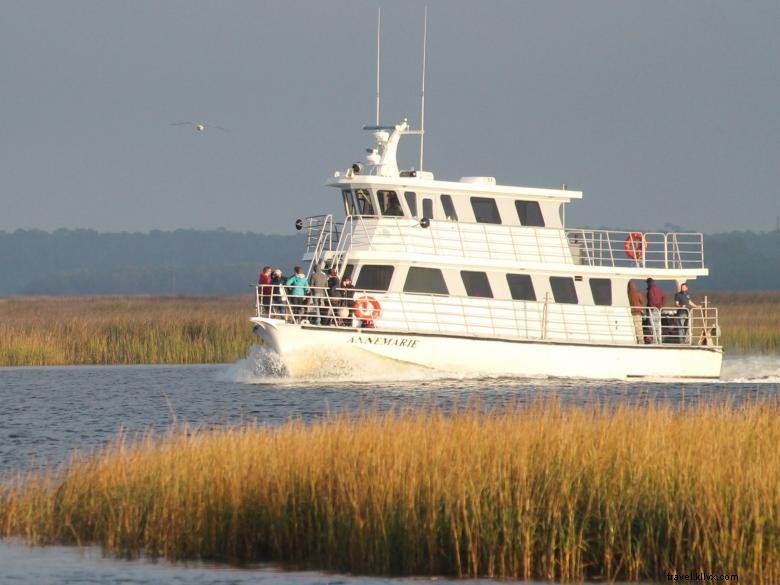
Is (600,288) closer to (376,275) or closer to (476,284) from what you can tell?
(476,284)

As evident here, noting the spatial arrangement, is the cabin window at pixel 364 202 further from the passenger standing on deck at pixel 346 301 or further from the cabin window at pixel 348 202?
the passenger standing on deck at pixel 346 301

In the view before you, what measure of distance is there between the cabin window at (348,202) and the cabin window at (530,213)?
12.0ft

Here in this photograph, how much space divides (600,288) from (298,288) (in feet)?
23.6

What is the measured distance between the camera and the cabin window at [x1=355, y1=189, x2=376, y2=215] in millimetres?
31966

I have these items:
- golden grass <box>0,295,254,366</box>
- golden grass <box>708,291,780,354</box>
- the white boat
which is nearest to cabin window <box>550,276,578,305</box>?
the white boat

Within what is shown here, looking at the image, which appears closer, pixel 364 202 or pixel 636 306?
pixel 364 202

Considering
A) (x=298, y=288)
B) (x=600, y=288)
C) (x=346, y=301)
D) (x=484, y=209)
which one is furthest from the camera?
(x=600, y=288)

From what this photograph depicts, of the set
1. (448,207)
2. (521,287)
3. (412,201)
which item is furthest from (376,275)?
(521,287)

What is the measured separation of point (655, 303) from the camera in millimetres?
33312

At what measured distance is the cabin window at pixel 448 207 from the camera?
3209cm

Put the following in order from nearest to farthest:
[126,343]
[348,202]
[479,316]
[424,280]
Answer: [424,280] < [479,316] < [348,202] < [126,343]

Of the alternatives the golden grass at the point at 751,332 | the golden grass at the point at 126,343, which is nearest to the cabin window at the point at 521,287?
the golden grass at the point at 126,343

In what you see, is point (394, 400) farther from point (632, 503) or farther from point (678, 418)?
point (632, 503)

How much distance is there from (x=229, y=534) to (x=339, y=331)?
54.6 ft
